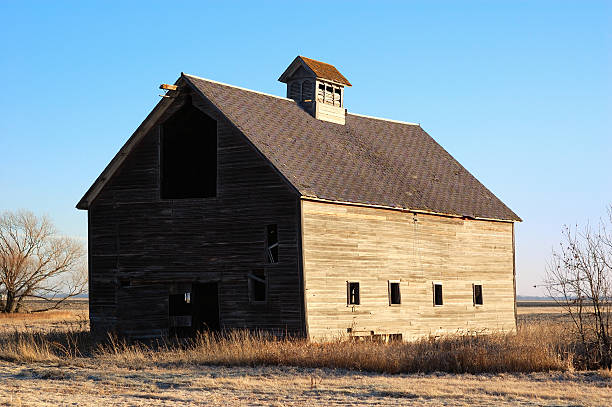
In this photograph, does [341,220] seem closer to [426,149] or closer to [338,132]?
[338,132]

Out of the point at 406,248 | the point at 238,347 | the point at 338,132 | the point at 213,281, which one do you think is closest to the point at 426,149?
the point at 338,132

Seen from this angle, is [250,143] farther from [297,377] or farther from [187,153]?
[297,377]

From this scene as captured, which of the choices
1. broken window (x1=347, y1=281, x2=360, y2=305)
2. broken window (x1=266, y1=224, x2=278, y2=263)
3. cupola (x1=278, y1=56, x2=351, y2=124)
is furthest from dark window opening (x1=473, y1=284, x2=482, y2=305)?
broken window (x1=266, y1=224, x2=278, y2=263)

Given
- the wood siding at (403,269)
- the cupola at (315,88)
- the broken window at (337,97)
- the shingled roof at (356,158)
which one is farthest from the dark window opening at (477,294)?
the broken window at (337,97)

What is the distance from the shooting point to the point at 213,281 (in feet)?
87.8

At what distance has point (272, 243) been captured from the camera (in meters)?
26.8

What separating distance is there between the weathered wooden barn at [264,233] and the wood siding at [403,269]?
6 centimetres

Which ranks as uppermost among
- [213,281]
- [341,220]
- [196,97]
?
[196,97]

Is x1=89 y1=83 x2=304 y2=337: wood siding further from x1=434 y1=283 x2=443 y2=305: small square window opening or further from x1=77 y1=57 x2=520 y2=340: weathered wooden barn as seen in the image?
x1=434 y1=283 x2=443 y2=305: small square window opening

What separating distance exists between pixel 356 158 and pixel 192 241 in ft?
24.3

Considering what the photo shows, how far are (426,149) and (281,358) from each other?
60.1ft

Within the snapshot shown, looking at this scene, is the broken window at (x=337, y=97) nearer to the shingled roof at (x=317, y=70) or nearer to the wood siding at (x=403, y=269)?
the shingled roof at (x=317, y=70)

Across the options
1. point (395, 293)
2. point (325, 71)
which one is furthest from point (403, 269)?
point (325, 71)

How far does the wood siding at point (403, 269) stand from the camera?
26.2 m
